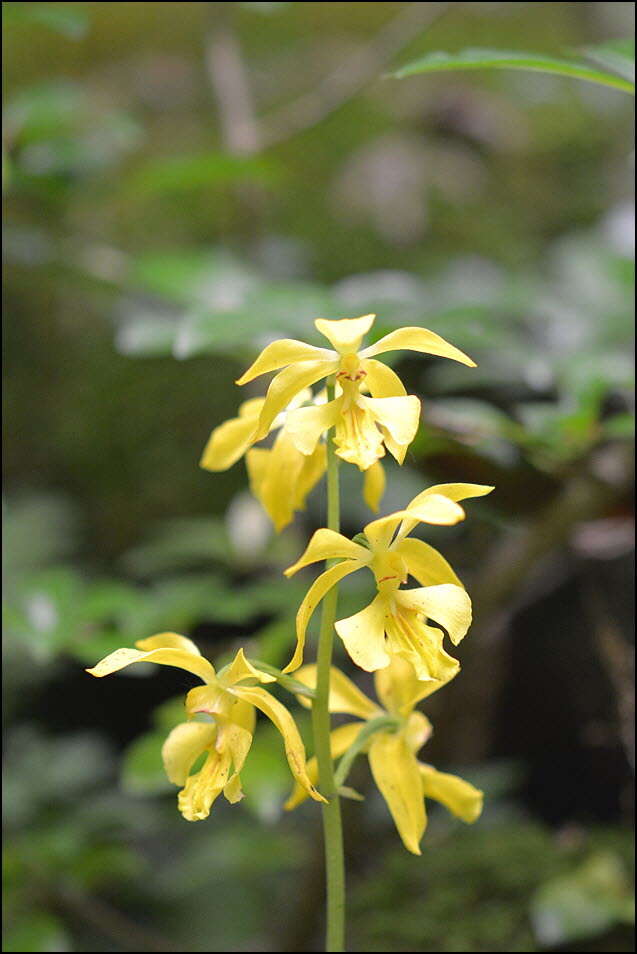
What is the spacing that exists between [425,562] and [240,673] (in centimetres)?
14

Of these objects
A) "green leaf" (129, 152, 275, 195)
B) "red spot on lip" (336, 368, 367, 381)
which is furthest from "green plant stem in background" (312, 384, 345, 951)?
"green leaf" (129, 152, 275, 195)

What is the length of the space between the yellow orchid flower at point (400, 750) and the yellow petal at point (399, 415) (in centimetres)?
19

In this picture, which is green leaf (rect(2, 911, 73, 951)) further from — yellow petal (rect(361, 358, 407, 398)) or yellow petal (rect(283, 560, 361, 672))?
yellow petal (rect(361, 358, 407, 398))

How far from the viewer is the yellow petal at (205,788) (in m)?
0.52

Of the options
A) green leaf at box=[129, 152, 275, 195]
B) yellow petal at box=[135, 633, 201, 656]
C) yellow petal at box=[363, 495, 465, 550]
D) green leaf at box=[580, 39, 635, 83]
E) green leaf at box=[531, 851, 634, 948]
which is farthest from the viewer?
green leaf at box=[129, 152, 275, 195]

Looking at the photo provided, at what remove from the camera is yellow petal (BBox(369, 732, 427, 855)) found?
598mm

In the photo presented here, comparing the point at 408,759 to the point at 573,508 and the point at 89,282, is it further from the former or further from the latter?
the point at 89,282

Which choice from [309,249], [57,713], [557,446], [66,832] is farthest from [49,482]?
[557,446]

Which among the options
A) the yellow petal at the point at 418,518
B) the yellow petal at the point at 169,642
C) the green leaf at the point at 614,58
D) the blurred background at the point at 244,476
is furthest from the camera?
the blurred background at the point at 244,476

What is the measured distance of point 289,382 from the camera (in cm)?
55

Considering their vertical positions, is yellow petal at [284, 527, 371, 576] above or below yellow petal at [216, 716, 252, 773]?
above

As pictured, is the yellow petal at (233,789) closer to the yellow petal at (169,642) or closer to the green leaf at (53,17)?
the yellow petal at (169,642)

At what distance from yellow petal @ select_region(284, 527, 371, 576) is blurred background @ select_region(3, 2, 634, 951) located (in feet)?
1.30

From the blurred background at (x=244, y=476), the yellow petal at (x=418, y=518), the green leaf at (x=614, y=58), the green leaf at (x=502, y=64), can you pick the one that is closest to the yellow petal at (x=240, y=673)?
the yellow petal at (x=418, y=518)
